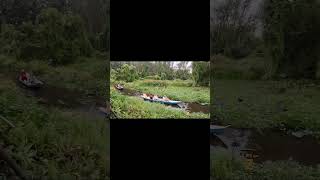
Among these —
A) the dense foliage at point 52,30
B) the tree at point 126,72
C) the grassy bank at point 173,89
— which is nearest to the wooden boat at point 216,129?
the grassy bank at point 173,89

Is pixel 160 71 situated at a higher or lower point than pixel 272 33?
lower

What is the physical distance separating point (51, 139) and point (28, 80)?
1.90ft

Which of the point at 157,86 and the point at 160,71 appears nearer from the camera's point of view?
the point at 160,71

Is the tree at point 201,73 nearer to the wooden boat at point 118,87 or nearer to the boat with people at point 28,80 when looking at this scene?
the wooden boat at point 118,87

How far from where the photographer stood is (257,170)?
13.3ft

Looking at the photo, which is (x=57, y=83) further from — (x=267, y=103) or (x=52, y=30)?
(x=267, y=103)

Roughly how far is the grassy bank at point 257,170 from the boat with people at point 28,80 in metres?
1.71

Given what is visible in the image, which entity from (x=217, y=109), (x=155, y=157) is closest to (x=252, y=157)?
(x=217, y=109)

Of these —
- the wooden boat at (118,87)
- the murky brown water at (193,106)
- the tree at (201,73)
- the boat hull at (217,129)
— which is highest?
the tree at (201,73)

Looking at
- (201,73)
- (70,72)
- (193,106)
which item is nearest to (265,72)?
(201,73)

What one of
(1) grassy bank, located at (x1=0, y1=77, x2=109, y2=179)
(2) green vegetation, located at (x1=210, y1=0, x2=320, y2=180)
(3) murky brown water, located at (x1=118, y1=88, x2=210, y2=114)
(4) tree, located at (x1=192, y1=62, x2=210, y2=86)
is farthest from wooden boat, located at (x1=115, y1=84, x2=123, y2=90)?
(2) green vegetation, located at (x1=210, y1=0, x2=320, y2=180)

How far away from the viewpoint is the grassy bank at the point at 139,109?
411 centimetres

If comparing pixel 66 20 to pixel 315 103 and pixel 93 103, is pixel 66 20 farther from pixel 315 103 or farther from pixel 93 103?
pixel 315 103

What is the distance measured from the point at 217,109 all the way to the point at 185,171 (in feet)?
2.08
